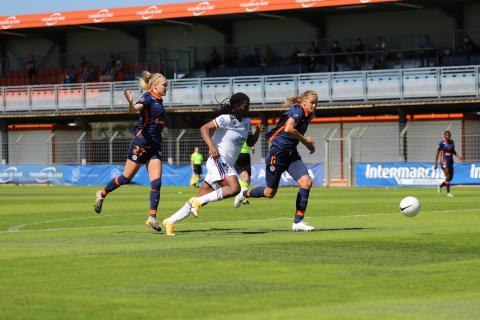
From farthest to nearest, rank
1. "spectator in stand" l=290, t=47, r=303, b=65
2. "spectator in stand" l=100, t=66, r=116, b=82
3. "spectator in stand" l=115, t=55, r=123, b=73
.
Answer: "spectator in stand" l=115, t=55, r=123, b=73 < "spectator in stand" l=100, t=66, r=116, b=82 < "spectator in stand" l=290, t=47, r=303, b=65

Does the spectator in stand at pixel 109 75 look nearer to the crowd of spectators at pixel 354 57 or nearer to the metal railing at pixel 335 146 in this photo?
the metal railing at pixel 335 146

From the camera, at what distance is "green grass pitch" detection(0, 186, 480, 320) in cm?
838

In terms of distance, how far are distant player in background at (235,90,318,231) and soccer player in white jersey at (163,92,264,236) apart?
18.4 inches

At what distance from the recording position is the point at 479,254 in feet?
41.0

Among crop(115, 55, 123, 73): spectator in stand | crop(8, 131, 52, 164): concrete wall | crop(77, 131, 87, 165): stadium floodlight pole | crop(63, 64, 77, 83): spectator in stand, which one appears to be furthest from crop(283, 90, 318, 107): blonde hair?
crop(115, 55, 123, 73): spectator in stand

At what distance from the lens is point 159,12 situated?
6234 cm

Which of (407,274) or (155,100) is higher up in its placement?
(155,100)

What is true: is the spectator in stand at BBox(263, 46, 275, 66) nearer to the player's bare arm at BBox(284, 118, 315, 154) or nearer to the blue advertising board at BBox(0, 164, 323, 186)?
the blue advertising board at BBox(0, 164, 323, 186)

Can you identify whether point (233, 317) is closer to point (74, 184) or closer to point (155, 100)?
point (155, 100)

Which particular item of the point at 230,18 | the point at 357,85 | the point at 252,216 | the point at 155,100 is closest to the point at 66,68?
the point at 230,18

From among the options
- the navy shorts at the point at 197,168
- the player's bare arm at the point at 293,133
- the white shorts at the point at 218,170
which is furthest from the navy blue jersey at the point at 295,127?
the navy shorts at the point at 197,168

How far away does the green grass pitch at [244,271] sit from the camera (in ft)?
27.5

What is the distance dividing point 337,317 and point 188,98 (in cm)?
4837

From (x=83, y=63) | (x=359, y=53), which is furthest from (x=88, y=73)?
(x=359, y=53)
